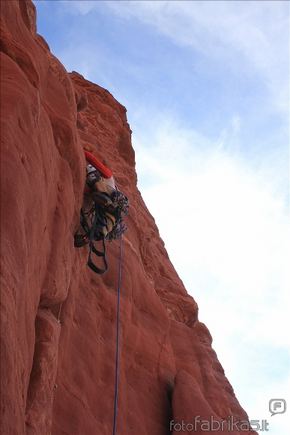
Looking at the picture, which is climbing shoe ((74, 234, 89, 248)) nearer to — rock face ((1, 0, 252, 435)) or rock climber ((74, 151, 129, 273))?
rock climber ((74, 151, 129, 273))

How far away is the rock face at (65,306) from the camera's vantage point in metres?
5.90

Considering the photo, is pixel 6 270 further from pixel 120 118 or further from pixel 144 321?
pixel 120 118

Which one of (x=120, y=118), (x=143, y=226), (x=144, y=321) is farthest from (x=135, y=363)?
(x=120, y=118)

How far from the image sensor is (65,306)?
877cm

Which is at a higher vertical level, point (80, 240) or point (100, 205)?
point (100, 205)

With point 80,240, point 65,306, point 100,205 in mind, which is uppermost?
point 100,205

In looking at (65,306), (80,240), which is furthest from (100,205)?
(65,306)

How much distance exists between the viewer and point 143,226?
16125mm

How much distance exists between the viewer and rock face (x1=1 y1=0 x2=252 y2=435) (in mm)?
5895

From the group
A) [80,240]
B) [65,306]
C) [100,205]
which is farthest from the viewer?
[100,205]

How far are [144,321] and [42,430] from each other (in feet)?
17.9

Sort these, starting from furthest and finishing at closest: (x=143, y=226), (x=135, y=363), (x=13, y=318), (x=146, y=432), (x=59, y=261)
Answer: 1. (x=143, y=226)
2. (x=135, y=363)
3. (x=146, y=432)
4. (x=59, y=261)
5. (x=13, y=318)

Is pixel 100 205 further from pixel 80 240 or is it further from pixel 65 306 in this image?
pixel 65 306

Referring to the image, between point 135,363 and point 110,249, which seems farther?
point 110,249
